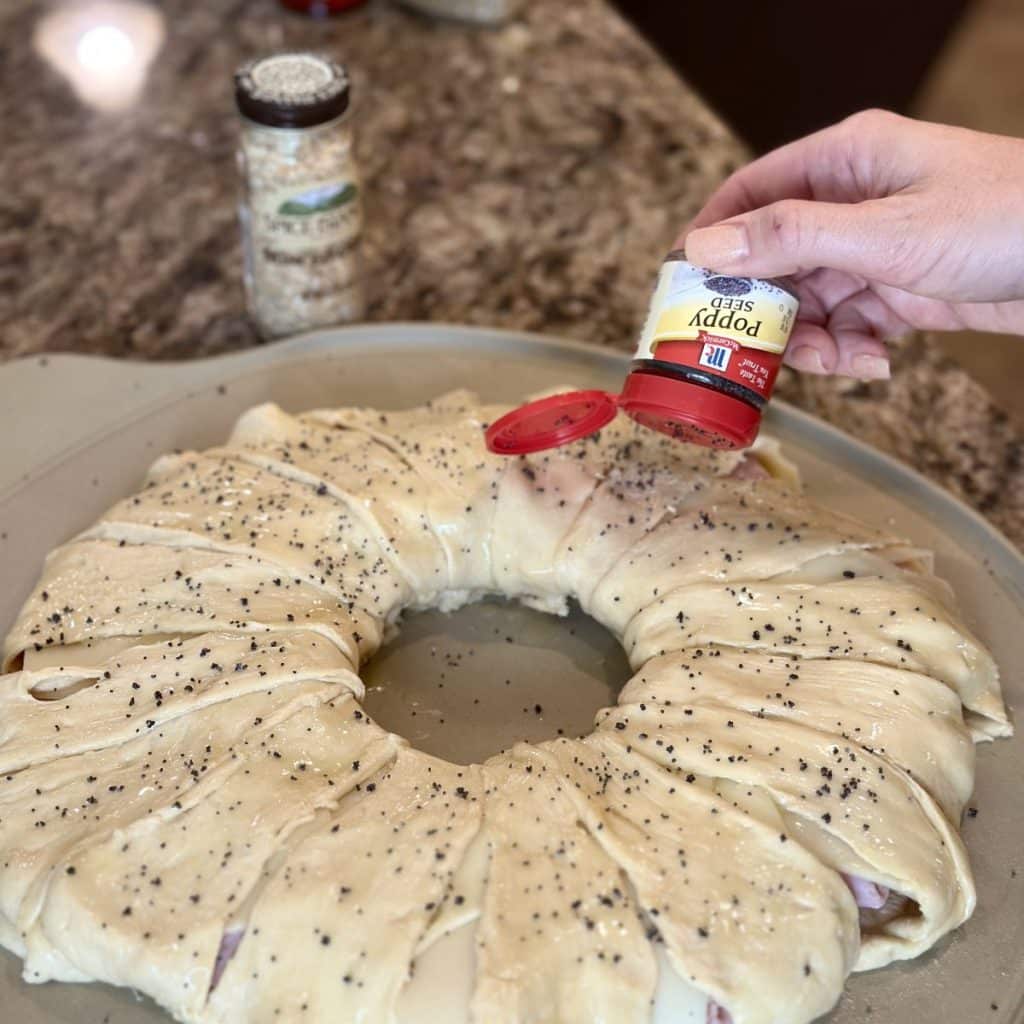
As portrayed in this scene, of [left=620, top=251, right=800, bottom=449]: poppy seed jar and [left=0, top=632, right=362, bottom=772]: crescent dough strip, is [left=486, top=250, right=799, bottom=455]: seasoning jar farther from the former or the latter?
[left=0, top=632, right=362, bottom=772]: crescent dough strip

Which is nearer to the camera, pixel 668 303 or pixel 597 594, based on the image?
pixel 668 303

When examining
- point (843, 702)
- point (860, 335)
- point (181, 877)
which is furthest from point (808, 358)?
point (181, 877)

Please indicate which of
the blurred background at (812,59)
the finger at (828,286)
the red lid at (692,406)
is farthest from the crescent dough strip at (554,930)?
the blurred background at (812,59)

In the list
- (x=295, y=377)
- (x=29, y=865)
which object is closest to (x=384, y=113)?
(x=295, y=377)

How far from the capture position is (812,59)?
147 inches

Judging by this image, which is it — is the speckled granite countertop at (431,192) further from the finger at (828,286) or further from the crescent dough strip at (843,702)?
the crescent dough strip at (843,702)

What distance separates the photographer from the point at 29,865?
1.45 m

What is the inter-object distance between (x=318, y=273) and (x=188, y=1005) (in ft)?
4.63

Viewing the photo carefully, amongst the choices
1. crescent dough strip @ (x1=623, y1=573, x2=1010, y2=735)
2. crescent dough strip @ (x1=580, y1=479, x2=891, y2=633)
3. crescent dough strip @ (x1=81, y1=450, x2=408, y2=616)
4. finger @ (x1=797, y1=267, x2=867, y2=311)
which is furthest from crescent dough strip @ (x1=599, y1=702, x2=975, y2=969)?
finger @ (x1=797, y1=267, x2=867, y2=311)

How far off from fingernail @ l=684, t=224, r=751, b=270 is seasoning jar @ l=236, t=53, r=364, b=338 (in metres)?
0.84

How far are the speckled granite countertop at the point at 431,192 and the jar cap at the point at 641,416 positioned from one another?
795 millimetres

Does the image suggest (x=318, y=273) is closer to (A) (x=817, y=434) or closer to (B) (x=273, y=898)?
(A) (x=817, y=434)

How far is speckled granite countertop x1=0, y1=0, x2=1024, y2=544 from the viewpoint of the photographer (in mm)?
2480

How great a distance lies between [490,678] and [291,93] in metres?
1.10
